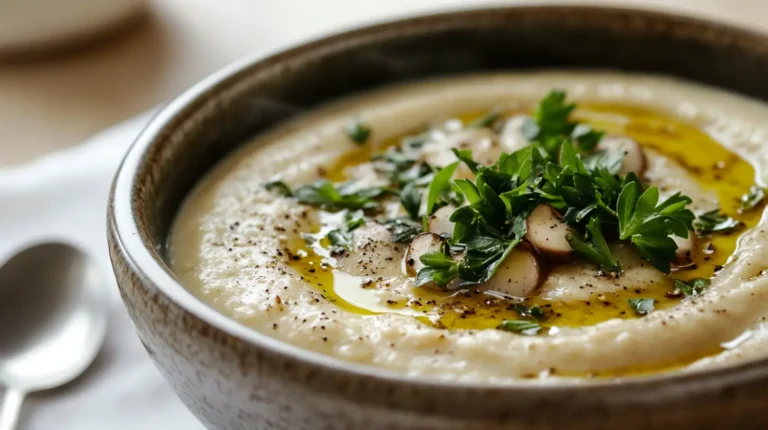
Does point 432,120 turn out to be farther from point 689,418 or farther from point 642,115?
point 689,418

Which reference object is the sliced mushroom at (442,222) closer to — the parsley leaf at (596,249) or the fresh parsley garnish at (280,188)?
the parsley leaf at (596,249)

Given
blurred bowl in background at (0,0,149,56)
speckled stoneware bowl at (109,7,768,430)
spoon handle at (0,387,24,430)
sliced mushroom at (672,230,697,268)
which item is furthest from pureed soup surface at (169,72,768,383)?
blurred bowl in background at (0,0,149,56)

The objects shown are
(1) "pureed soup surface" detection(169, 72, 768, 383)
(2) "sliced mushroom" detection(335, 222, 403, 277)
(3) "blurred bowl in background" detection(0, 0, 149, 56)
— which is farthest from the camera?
(3) "blurred bowl in background" detection(0, 0, 149, 56)

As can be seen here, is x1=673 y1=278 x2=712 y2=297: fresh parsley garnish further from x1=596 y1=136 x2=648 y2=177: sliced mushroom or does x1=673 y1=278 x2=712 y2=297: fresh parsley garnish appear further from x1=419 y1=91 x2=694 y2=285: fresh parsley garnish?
x1=596 y1=136 x2=648 y2=177: sliced mushroom

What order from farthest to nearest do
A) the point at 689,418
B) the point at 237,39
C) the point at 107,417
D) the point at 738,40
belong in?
the point at 237,39 → the point at 738,40 → the point at 107,417 → the point at 689,418

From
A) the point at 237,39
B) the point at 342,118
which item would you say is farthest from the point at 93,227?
the point at 237,39

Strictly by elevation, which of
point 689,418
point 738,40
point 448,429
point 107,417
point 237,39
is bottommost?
point 107,417
